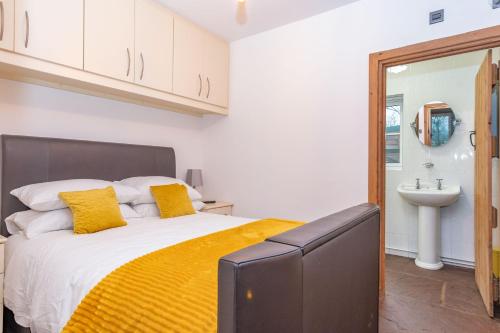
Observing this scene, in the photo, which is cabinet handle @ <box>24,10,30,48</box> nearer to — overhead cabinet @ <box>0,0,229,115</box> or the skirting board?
overhead cabinet @ <box>0,0,229,115</box>

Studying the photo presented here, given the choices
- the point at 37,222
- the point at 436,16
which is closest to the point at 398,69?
the point at 436,16

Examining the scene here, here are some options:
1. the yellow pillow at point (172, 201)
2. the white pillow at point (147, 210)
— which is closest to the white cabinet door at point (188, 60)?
the yellow pillow at point (172, 201)

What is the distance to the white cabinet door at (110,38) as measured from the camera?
2.22m

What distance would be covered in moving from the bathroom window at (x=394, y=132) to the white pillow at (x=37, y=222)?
11.8 ft

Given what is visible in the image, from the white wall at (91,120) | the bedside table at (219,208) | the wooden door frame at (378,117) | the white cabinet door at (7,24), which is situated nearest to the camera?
the white cabinet door at (7,24)

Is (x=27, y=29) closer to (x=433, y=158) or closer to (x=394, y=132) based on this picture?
(x=394, y=132)

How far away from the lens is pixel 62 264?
1390 millimetres

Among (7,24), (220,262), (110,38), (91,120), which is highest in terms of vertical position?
(110,38)

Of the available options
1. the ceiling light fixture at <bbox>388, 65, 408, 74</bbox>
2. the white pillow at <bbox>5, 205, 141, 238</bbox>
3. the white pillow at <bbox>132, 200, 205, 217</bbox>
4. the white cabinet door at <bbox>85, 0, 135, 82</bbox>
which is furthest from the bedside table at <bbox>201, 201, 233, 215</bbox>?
the ceiling light fixture at <bbox>388, 65, 408, 74</bbox>

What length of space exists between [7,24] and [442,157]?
4215 millimetres

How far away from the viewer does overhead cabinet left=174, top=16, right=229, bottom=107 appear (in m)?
2.93

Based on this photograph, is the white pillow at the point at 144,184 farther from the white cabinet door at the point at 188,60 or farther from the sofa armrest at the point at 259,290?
the sofa armrest at the point at 259,290

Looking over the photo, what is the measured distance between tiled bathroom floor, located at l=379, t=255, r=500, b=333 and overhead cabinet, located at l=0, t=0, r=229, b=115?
8.42ft

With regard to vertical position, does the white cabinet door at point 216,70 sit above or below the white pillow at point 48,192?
above
